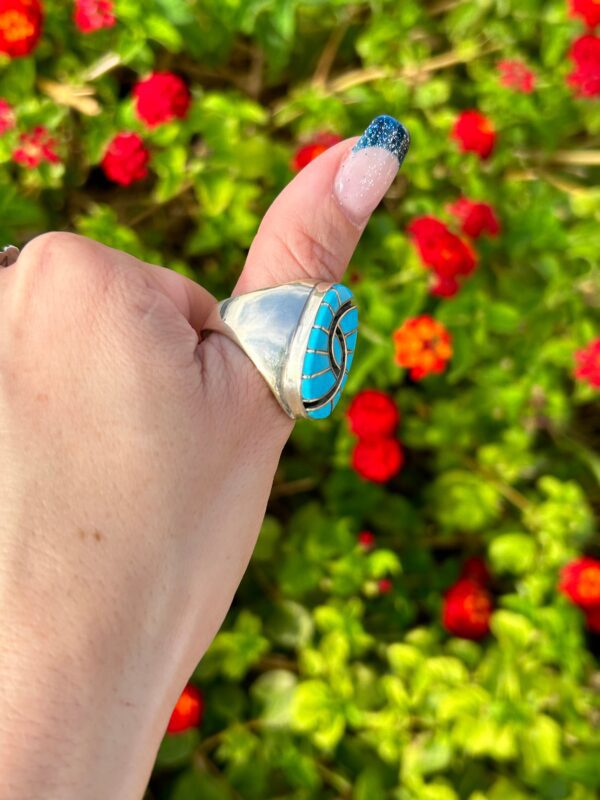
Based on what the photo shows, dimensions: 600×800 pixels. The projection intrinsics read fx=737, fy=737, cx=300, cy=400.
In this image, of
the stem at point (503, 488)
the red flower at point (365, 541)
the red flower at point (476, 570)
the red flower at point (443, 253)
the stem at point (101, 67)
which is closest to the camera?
the red flower at point (443, 253)

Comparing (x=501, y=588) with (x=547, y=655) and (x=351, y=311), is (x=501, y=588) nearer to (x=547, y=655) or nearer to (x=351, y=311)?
(x=547, y=655)

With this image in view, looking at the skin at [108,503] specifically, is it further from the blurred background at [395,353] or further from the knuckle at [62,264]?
the blurred background at [395,353]

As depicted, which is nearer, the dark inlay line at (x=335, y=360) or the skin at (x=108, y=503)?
the skin at (x=108, y=503)

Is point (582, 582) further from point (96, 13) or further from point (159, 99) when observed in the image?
point (96, 13)

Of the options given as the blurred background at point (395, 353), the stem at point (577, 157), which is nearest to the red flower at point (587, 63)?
the blurred background at point (395, 353)

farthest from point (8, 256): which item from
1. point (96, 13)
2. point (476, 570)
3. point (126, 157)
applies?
point (476, 570)

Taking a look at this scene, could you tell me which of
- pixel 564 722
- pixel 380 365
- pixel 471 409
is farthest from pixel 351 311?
pixel 564 722
